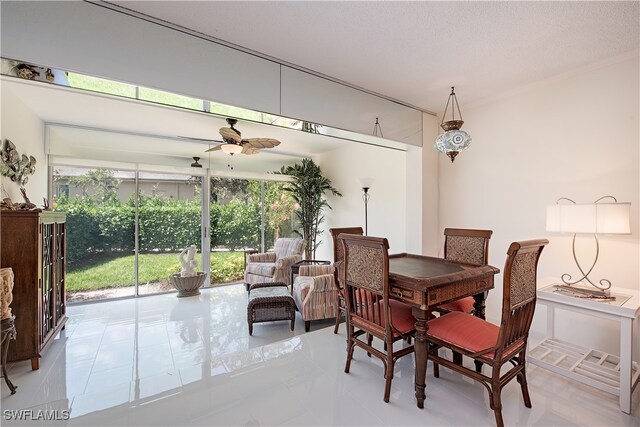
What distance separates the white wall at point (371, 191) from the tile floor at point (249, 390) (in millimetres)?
2062

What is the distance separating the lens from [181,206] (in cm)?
518

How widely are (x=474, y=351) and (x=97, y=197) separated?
18.0ft

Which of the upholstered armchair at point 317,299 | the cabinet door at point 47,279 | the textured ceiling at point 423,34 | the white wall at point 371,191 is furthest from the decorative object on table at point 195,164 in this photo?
the textured ceiling at point 423,34

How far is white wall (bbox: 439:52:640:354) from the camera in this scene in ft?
8.00

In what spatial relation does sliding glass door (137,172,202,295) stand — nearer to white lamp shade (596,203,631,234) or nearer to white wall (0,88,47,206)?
white wall (0,88,47,206)

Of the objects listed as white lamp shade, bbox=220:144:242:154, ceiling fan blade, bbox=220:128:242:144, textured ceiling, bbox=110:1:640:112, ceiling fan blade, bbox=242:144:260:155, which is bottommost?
white lamp shade, bbox=220:144:242:154

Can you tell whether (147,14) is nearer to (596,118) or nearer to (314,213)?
(596,118)

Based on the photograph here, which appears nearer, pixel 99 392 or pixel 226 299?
pixel 99 392

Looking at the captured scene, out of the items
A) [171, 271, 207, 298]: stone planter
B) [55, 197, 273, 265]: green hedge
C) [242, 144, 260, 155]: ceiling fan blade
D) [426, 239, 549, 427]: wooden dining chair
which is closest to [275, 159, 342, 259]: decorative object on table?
[55, 197, 273, 265]: green hedge

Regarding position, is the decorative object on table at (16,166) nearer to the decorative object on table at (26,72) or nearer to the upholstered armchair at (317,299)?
the decorative object on table at (26,72)

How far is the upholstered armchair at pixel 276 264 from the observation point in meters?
4.74

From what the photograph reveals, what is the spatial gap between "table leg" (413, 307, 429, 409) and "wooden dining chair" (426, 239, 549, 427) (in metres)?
0.06

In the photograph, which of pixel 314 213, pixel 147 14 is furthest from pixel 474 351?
pixel 314 213

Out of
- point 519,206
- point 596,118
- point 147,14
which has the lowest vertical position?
point 519,206
